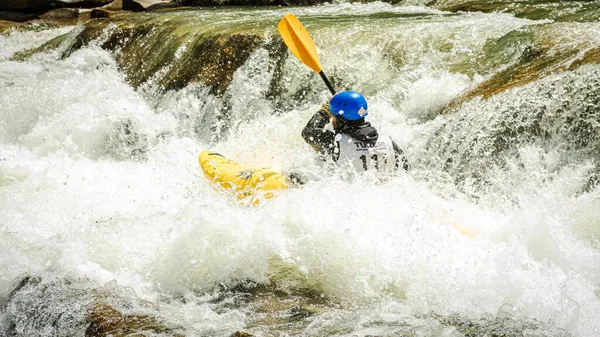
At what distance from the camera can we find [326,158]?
15.1 ft

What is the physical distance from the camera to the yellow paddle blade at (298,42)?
556 centimetres

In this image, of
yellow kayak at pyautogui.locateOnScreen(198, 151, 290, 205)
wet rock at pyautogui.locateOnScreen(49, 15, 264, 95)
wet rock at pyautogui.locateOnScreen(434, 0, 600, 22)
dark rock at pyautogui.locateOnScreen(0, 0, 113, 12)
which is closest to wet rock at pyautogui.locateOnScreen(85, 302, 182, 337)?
yellow kayak at pyautogui.locateOnScreen(198, 151, 290, 205)

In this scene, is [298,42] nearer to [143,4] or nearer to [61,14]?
[143,4]

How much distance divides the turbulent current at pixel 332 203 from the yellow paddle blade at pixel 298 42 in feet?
2.32

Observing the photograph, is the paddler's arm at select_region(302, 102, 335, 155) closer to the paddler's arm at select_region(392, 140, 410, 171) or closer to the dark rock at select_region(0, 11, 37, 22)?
the paddler's arm at select_region(392, 140, 410, 171)

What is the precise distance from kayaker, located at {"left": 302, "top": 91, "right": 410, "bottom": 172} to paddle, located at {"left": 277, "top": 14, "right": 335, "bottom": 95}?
1.20m

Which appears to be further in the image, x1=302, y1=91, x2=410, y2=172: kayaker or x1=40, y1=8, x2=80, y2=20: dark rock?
x1=40, y1=8, x2=80, y2=20: dark rock

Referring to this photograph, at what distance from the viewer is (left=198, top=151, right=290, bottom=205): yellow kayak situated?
4.46 meters

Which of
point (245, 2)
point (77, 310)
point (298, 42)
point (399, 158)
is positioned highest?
point (245, 2)

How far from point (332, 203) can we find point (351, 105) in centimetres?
81

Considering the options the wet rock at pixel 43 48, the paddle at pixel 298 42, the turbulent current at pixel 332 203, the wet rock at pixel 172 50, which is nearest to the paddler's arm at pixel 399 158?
the turbulent current at pixel 332 203

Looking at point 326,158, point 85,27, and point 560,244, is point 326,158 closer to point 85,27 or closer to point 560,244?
point 560,244

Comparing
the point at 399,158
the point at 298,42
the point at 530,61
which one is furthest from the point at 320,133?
the point at 530,61

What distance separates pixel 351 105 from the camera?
4.33m
